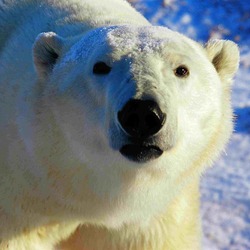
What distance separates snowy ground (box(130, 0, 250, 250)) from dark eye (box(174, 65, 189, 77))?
57.0 inches

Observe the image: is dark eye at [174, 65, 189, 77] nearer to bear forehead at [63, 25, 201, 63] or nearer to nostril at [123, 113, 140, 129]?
bear forehead at [63, 25, 201, 63]

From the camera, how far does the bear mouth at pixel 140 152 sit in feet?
7.43

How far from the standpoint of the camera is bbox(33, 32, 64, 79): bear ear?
105 inches

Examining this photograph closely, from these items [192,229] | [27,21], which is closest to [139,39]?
[27,21]

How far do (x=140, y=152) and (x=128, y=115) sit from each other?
193 mm

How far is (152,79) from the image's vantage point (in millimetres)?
2223

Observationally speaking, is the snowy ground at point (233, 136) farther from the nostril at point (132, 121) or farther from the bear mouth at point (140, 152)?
the nostril at point (132, 121)

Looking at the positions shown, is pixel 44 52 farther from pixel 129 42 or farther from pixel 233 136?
pixel 233 136

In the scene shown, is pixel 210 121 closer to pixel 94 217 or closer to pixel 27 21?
pixel 94 217

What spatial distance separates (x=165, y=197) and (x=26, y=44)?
0.83 m

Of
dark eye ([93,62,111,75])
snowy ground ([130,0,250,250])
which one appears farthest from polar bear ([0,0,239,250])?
snowy ground ([130,0,250,250])

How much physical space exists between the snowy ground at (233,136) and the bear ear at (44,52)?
1.43m

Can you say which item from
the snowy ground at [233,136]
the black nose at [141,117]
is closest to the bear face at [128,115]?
the black nose at [141,117]

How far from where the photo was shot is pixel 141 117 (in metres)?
2.11
